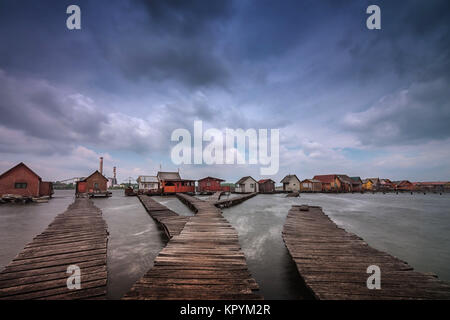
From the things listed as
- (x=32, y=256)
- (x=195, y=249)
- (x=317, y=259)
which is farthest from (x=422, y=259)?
(x=32, y=256)

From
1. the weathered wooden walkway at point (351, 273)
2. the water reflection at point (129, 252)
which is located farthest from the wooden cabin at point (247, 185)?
the weathered wooden walkway at point (351, 273)

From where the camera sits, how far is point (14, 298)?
385 centimetres

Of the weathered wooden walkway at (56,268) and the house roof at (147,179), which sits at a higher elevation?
the house roof at (147,179)

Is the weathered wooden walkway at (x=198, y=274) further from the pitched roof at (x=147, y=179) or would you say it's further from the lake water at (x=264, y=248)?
the pitched roof at (x=147, y=179)

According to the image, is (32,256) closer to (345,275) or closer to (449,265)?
(345,275)

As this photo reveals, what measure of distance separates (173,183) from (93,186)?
19648 mm

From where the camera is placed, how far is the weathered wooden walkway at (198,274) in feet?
12.2

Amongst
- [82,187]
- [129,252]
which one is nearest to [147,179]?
[82,187]

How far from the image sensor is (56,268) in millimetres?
5137

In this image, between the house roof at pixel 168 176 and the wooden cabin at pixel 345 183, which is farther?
the wooden cabin at pixel 345 183

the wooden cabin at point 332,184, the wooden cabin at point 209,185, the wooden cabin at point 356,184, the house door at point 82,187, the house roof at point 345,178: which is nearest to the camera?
the house door at point 82,187

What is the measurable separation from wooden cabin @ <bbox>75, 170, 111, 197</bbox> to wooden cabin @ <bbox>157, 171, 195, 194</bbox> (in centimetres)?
1322

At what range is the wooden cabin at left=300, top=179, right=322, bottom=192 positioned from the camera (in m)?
66.1

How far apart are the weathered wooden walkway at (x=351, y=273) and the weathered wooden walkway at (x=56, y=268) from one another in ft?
18.5
